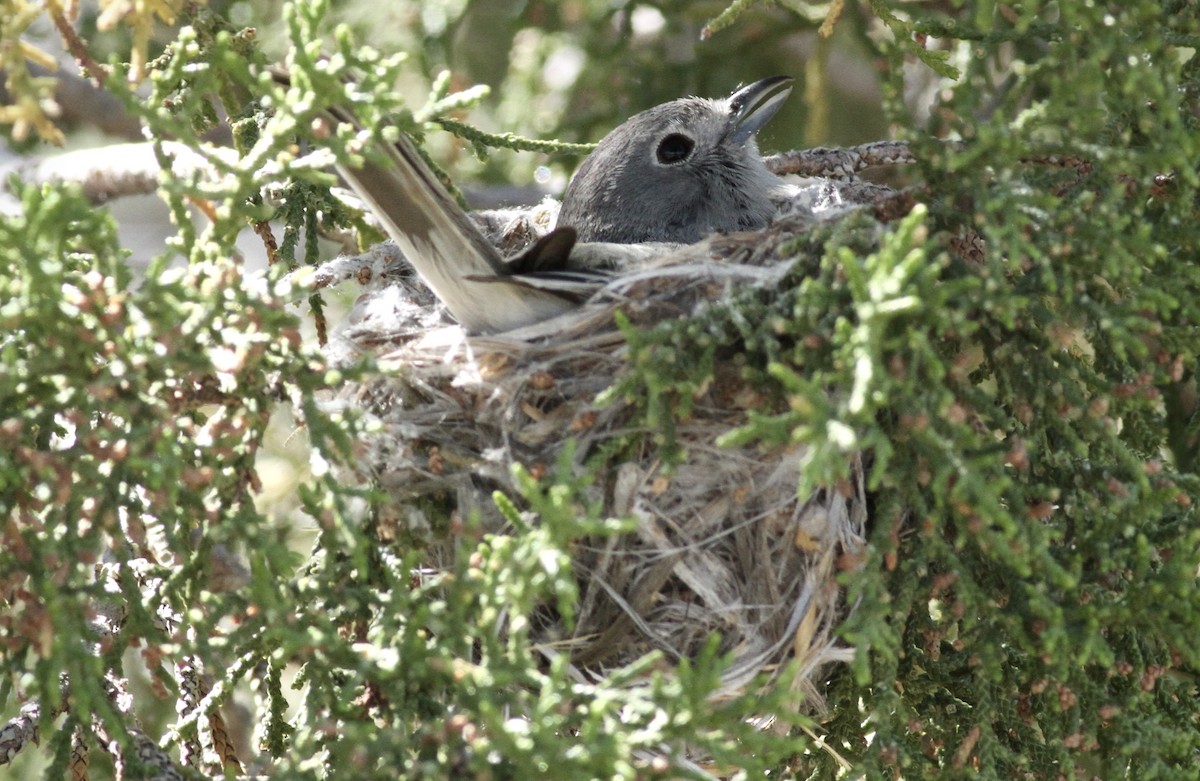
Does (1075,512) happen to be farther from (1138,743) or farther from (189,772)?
(189,772)

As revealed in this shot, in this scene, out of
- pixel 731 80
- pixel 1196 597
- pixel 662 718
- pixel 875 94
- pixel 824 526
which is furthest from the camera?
pixel 875 94

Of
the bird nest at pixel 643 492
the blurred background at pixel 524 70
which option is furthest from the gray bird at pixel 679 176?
the bird nest at pixel 643 492

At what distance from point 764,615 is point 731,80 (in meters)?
3.27

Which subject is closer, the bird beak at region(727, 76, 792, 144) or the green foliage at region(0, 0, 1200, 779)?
the green foliage at region(0, 0, 1200, 779)

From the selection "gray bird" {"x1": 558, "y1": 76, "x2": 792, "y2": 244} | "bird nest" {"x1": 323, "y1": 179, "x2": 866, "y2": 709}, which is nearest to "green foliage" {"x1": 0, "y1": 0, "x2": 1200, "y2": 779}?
"bird nest" {"x1": 323, "y1": 179, "x2": 866, "y2": 709}

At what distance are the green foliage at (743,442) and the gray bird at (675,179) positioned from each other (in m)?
1.53

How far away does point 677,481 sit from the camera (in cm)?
275

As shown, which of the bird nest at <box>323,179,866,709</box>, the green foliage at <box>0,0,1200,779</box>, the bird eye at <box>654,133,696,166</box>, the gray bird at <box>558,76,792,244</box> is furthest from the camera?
the bird eye at <box>654,133,696,166</box>

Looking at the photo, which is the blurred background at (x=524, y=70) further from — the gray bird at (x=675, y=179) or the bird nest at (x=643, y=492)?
the bird nest at (x=643, y=492)

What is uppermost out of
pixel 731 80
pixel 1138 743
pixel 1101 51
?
pixel 1101 51

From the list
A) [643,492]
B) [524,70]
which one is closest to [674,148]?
[524,70]

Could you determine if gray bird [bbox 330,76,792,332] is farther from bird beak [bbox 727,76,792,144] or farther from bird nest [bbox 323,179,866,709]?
bird nest [bbox 323,179,866,709]

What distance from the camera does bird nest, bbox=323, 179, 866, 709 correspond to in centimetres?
268

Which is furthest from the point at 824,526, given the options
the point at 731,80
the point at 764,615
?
the point at 731,80
